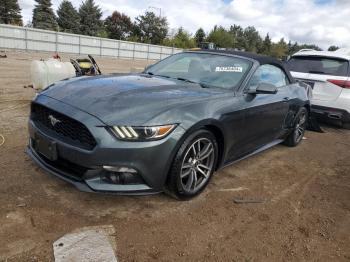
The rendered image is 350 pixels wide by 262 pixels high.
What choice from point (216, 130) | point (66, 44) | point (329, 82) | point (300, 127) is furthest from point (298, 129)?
point (66, 44)

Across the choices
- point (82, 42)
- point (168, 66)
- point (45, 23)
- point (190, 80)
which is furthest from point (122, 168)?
point (45, 23)

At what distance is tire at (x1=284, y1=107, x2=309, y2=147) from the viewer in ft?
19.6

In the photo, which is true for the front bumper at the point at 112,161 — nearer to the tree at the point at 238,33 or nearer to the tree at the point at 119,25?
the tree at the point at 119,25

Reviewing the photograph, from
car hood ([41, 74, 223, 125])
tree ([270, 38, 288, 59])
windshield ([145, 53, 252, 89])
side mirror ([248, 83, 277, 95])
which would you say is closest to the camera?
car hood ([41, 74, 223, 125])

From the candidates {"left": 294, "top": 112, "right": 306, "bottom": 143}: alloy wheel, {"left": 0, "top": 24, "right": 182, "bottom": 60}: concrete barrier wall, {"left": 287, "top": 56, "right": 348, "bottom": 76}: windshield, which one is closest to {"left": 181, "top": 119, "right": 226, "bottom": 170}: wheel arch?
{"left": 294, "top": 112, "right": 306, "bottom": 143}: alloy wheel

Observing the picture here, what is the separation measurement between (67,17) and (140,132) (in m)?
66.3

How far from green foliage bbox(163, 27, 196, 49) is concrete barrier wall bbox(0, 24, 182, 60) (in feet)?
81.3

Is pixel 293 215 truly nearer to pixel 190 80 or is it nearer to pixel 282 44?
pixel 190 80

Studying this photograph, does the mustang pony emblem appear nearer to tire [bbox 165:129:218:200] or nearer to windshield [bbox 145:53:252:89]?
tire [bbox 165:129:218:200]

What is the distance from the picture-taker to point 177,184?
11.2 ft

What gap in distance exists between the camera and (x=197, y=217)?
3.38 meters

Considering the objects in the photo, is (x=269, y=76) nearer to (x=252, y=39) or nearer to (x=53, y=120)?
(x=53, y=120)

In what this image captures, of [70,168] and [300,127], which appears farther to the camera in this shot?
[300,127]

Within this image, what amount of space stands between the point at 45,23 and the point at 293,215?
61865 millimetres
